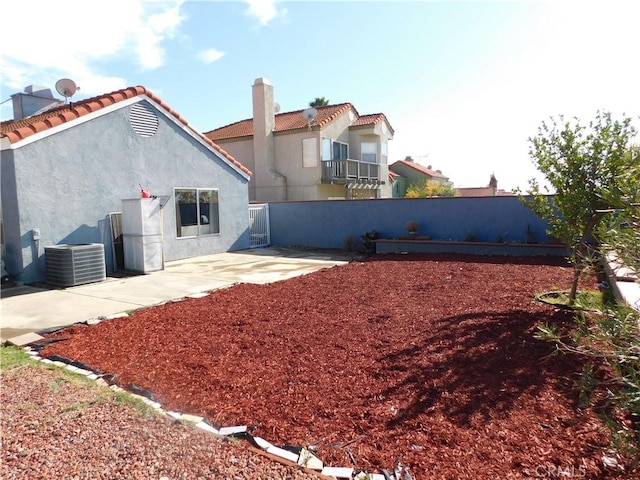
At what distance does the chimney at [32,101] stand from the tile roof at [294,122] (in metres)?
10.6

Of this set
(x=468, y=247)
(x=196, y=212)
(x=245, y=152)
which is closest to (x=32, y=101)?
(x=196, y=212)

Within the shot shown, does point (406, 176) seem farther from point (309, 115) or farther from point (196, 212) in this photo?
point (196, 212)

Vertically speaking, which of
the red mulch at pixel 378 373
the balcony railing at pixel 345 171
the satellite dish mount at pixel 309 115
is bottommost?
the red mulch at pixel 378 373

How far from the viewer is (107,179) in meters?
11.3

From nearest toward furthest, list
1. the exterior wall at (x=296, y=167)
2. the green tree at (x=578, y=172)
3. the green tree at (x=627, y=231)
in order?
the green tree at (x=627, y=231), the green tree at (x=578, y=172), the exterior wall at (x=296, y=167)

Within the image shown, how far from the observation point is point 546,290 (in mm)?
7492

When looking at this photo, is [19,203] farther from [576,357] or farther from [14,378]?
[576,357]

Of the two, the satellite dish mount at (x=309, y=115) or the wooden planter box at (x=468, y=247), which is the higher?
the satellite dish mount at (x=309, y=115)

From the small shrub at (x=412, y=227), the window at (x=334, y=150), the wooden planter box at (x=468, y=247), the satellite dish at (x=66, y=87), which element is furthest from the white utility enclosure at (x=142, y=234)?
the window at (x=334, y=150)

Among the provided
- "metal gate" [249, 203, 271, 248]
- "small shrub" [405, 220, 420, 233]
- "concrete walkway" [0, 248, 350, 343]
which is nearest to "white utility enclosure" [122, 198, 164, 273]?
"concrete walkway" [0, 248, 350, 343]

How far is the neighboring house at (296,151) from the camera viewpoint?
2353 cm

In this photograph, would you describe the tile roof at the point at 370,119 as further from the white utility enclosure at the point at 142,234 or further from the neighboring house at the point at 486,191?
the white utility enclosure at the point at 142,234

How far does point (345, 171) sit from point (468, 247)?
12.5m

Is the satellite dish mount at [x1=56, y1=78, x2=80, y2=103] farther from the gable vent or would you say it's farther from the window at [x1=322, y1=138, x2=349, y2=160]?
the window at [x1=322, y1=138, x2=349, y2=160]
